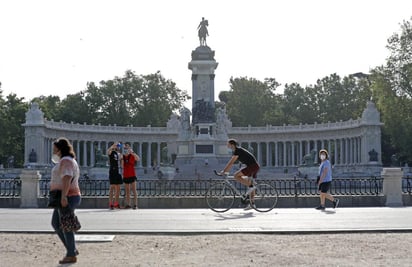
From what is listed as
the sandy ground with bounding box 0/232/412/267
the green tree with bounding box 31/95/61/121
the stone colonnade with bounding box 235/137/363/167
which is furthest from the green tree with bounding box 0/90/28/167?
the sandy ground with bounding box 0/232/412/267

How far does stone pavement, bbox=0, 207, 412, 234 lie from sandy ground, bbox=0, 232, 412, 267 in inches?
31.0

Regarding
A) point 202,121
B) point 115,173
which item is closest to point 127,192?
point 115,173

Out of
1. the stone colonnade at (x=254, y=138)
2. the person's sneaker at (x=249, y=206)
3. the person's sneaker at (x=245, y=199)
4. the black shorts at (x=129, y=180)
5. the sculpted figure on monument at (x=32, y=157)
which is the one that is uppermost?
the stone colonnade at (x=254, y=138)

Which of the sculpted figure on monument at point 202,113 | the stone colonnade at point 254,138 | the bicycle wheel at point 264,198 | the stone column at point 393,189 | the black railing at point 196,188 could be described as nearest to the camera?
the bicycle wheel at point 264,198

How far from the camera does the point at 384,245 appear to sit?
14.1m

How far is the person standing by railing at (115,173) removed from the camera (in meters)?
24.5

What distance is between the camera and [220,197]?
23.2 metres

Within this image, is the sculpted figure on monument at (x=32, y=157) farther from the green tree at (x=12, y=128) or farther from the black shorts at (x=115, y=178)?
the black shorts at (x=115, y=178)

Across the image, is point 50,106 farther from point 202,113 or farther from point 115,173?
point 115,173

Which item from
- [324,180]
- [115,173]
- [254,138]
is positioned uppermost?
[254,138]

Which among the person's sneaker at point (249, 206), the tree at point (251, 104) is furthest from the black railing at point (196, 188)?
the tree at point (251, 104)

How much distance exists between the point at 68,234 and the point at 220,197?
449 inches

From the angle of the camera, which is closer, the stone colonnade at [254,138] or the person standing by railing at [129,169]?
the person standing by railing at [129,169]

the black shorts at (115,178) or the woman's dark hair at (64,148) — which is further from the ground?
the woman's dark hair at (64,148)
